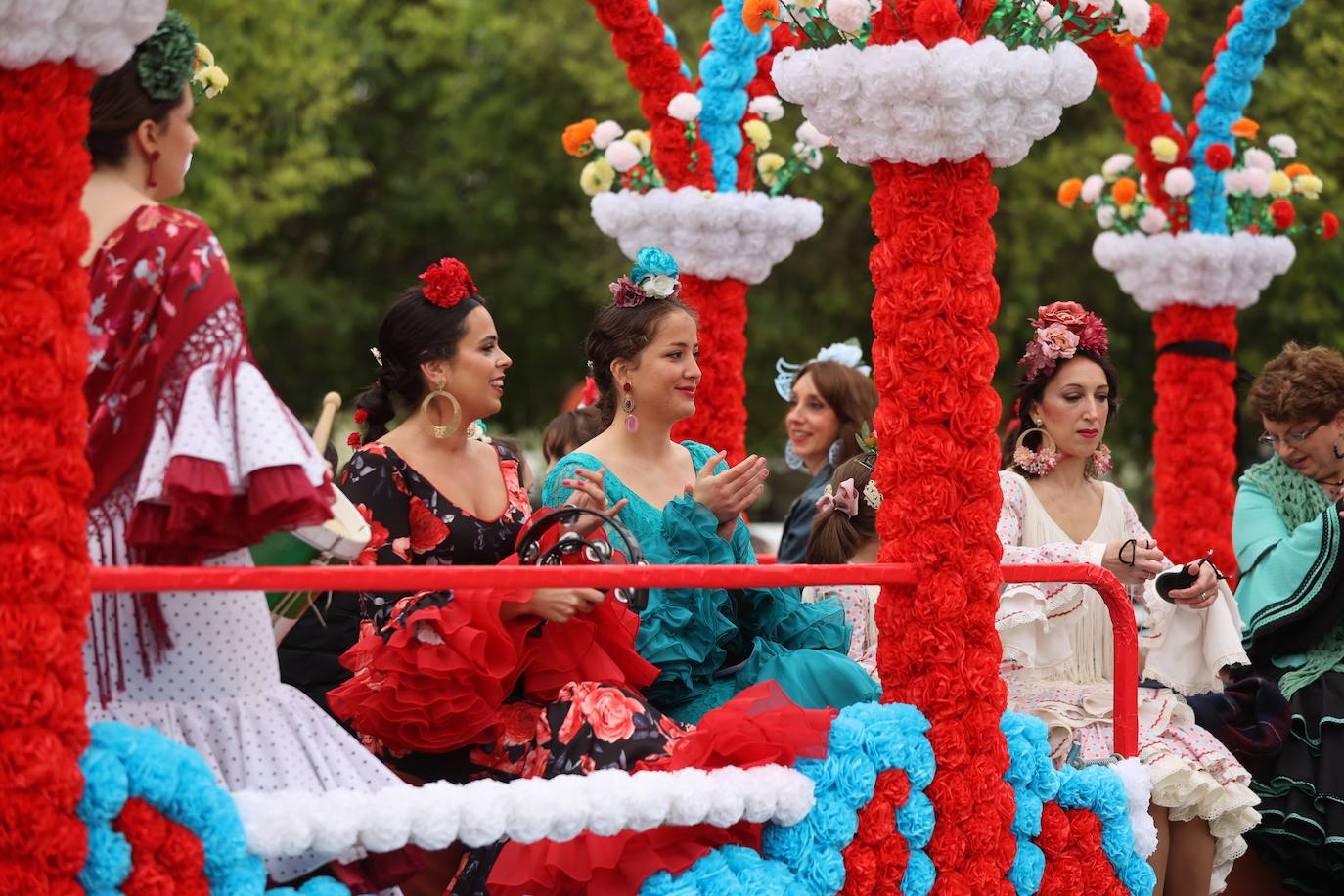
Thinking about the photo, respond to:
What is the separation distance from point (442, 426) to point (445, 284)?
1.35 ft

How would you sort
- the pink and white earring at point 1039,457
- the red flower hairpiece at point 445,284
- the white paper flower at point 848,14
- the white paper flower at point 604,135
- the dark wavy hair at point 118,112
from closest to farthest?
the dark wavy hair at point 118,112, the white paper flower at point 848,14, the red flower hairpiece at point 445,284, the pink and white earring at point 1039,457, the white paper flower at point 604,135

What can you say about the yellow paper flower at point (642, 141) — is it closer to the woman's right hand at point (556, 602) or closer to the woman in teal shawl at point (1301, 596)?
the woman in teal shawl at point (1301, 596)

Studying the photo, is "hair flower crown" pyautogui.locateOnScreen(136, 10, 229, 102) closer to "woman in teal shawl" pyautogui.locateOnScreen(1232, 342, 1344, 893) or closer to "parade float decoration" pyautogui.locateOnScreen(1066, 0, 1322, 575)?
"woman in teal shawl" pyautogui.locateOnScreen(1232, 342, 1344, 893)

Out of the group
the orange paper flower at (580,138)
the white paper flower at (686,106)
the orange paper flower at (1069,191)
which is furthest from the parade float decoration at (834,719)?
the orange paper flower at (1069,191)

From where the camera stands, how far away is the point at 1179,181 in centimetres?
765

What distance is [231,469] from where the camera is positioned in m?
3.17

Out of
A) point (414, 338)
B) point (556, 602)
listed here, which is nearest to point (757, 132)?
point (414, 338)

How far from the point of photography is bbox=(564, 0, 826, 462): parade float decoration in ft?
21.8

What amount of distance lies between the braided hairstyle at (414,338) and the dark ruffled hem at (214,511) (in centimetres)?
138

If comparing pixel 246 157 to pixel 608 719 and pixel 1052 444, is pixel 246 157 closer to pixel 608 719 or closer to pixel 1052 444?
pixel 1052 444

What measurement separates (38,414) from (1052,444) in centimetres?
351

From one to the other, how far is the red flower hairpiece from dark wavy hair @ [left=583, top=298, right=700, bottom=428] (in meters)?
0.51

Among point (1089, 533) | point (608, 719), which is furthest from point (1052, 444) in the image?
point (608, 719)

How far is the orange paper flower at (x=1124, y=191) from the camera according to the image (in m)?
7.75
